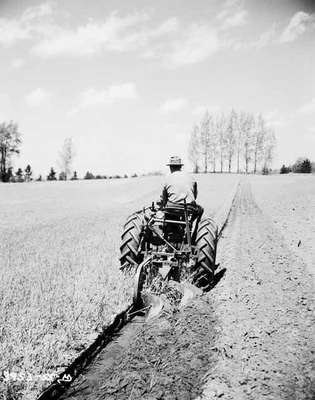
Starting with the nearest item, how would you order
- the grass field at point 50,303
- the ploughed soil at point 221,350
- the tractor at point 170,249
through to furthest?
the ploughed soil at point 221,350
the grass field at point 50,303
the tractor at point 170,249

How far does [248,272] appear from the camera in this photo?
5707 mm

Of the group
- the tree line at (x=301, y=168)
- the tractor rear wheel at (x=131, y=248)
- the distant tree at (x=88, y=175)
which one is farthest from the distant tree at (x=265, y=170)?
the tractor rear wheel at (x=131, y=248)

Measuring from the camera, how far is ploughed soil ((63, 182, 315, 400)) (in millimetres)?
2557

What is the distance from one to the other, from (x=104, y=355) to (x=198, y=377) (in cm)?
91

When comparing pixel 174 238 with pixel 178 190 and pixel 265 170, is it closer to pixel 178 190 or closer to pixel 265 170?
pixel 178 190

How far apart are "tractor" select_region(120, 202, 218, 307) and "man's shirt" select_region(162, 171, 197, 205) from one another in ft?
0.40

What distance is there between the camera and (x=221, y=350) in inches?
123

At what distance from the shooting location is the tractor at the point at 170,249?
4.85 m

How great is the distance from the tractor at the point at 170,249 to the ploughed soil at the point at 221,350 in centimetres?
45

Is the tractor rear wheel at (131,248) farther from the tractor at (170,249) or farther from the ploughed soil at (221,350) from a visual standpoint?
the ploughed soil at (221,350)

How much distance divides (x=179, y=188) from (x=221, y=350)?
264 centimetres

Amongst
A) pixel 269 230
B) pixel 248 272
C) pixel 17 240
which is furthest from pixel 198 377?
pixel 269 230

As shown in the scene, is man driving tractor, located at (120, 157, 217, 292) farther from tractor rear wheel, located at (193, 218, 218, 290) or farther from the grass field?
the grass field

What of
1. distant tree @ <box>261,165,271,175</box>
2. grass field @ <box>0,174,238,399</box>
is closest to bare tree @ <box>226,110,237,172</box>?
distant tree @ <box>261,165,271,175</box>
